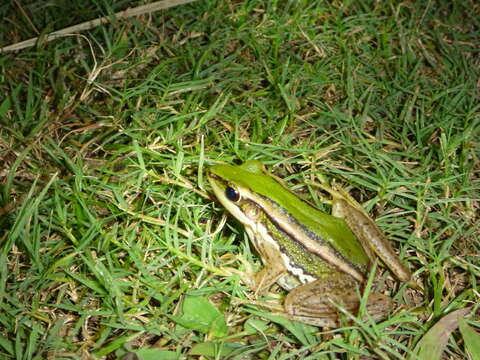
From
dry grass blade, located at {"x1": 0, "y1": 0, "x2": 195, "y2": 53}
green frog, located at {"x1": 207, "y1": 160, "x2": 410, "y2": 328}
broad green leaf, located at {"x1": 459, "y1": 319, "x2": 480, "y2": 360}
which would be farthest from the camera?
dry grass blade, located at {"x1": 0, "y1": 0, "x2": 195, "y2": 53}

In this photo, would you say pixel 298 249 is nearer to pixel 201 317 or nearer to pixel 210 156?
pixel 201 317

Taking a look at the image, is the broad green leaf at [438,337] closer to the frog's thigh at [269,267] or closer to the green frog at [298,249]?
the green frog at [298,249]

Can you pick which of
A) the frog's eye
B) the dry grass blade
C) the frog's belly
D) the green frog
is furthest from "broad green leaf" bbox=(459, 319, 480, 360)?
the dry grass blade

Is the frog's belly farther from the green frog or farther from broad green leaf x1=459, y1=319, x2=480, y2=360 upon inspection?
broad green leaf x1=459, y1=319, x2=480, y2=360

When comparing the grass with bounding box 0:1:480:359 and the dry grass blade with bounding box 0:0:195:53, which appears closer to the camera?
the grass with bounding box 0:1:480:359

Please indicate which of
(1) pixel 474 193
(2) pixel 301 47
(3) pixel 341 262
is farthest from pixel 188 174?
(1) pixel 474 193

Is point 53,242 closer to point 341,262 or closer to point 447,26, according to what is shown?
point 341,262

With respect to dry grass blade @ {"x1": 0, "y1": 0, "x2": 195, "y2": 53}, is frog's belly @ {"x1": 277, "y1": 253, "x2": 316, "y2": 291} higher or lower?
lower

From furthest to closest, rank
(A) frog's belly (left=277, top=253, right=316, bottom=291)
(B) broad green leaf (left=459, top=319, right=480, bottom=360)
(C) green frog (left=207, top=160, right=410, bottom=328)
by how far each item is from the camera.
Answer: (A) frog's belly (left=277, top=253, right=316, bottom=291)
(C) green frog (left=207, top=160, right=410, bottom=328)
(B) broad green leaf (left=459, top=319, right=480, bottom=360)

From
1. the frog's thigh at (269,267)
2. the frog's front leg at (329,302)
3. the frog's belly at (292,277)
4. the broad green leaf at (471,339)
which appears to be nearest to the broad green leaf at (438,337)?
the broad green leaf at (471,339)
